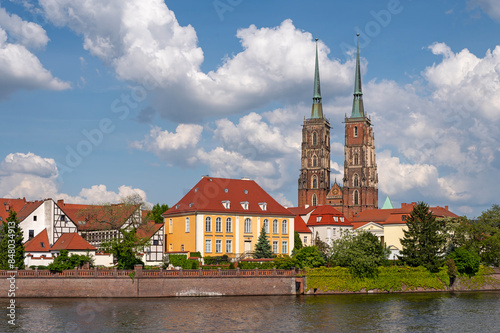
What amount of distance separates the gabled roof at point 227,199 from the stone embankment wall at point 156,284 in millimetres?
19143

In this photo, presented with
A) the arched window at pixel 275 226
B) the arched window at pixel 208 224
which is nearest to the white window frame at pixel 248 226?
the arched window at pixel 275 226

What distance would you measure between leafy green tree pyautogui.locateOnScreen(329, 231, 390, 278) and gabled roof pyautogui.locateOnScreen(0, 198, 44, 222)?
133ft

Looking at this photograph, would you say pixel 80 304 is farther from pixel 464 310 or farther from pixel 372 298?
pixel 464 310

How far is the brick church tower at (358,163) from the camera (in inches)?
6614

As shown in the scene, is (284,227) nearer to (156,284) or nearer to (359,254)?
(359,254)

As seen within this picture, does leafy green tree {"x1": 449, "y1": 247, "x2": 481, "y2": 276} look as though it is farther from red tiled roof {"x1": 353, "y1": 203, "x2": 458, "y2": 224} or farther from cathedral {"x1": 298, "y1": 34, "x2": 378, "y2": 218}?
cathedral {"x1": 298, "y1": 34, "x2": 378, "y2": 218}

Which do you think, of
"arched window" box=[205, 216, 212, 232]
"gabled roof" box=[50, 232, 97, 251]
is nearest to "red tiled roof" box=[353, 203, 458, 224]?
"arched window" box=[205, 216, 212, 232]

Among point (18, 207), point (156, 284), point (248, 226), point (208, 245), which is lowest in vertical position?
point (156, 284)

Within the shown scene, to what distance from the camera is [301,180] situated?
572 ft

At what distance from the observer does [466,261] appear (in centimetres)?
7856

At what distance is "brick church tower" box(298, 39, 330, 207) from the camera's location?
172875mm

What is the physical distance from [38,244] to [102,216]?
1288 centimetres

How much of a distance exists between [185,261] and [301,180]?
100998 mm

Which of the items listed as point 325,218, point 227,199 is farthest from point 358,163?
point 227,199
